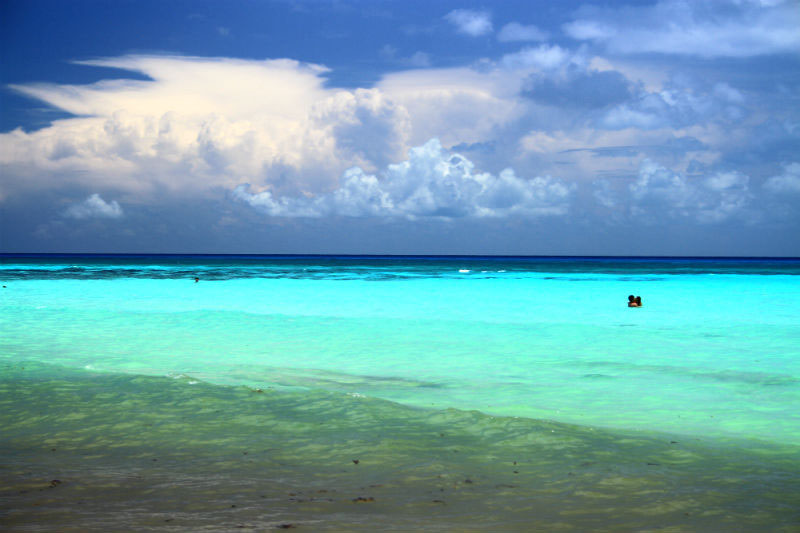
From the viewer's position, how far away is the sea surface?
460 cm

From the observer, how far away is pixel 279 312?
2281 centimetres

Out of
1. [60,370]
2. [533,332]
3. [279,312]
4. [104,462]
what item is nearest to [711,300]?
[533,332]

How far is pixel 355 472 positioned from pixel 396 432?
1400 mm

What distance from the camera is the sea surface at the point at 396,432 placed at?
460 centimetres

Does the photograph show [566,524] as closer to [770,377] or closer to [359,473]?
[359,473]

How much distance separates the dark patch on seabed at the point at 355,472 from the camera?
14.6 ft

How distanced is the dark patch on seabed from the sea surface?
0.02 m

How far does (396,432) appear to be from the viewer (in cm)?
692

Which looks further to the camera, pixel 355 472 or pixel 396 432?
pixel 396 432

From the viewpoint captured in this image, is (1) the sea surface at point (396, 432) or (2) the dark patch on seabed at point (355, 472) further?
(1) the sea surface at point (396, 432)

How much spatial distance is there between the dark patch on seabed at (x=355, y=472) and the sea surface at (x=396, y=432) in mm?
24

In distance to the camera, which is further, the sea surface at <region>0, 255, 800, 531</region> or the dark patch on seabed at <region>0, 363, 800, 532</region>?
the sea surface at <region>0, 255, 800, 531</region>

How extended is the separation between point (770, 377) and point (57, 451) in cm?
1058

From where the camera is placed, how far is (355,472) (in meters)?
5.56
